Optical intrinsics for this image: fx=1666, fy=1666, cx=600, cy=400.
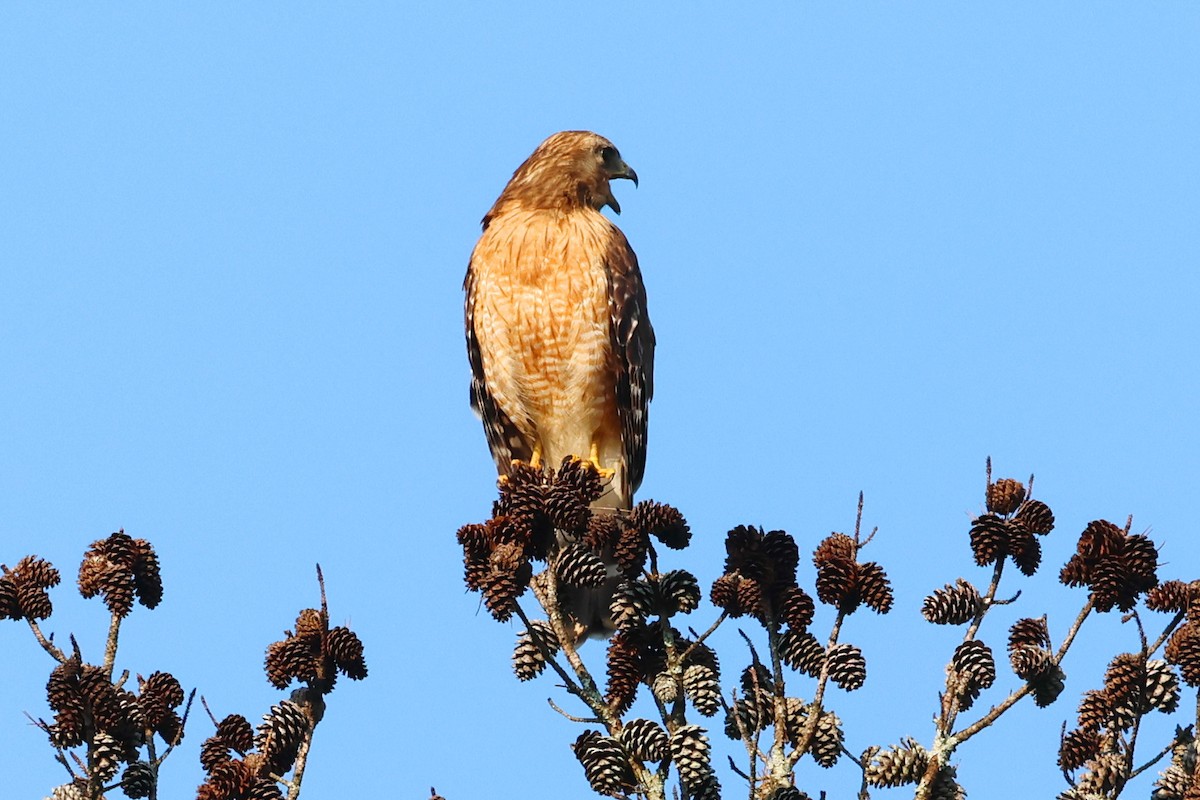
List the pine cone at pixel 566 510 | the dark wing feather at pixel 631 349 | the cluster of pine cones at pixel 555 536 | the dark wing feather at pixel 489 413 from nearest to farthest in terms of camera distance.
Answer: the cluster of pine cones at pixel 555 536 < the pine cone at pixel 566 510 < the dark wing feather at pixel 631 349 < the dark wing feather at pixel 489 413

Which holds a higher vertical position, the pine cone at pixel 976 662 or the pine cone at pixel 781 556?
the pine cone at pixel 781 556

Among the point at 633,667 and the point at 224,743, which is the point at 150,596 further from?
the point at 633,667

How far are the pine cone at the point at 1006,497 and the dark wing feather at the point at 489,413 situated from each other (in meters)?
3.95

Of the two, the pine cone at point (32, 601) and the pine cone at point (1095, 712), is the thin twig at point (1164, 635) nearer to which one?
the pine cone at point (1095, 712)

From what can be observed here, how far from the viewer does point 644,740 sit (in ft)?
15.9

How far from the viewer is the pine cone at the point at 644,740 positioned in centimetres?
484

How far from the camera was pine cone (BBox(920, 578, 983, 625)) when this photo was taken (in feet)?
15.3

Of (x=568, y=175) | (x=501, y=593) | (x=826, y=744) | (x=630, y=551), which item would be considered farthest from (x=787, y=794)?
(x=568, y=175)

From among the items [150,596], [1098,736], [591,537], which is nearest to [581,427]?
[591,537]

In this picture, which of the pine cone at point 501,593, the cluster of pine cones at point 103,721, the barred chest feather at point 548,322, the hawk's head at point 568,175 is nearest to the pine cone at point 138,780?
the cluster of pine cones at point 103,721

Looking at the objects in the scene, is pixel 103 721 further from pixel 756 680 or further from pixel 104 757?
pixel 756 680

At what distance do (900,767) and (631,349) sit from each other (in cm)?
401

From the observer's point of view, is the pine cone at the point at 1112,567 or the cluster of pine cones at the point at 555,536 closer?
the pine cone at the point at 1112,567

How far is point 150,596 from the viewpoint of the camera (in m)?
5.11
